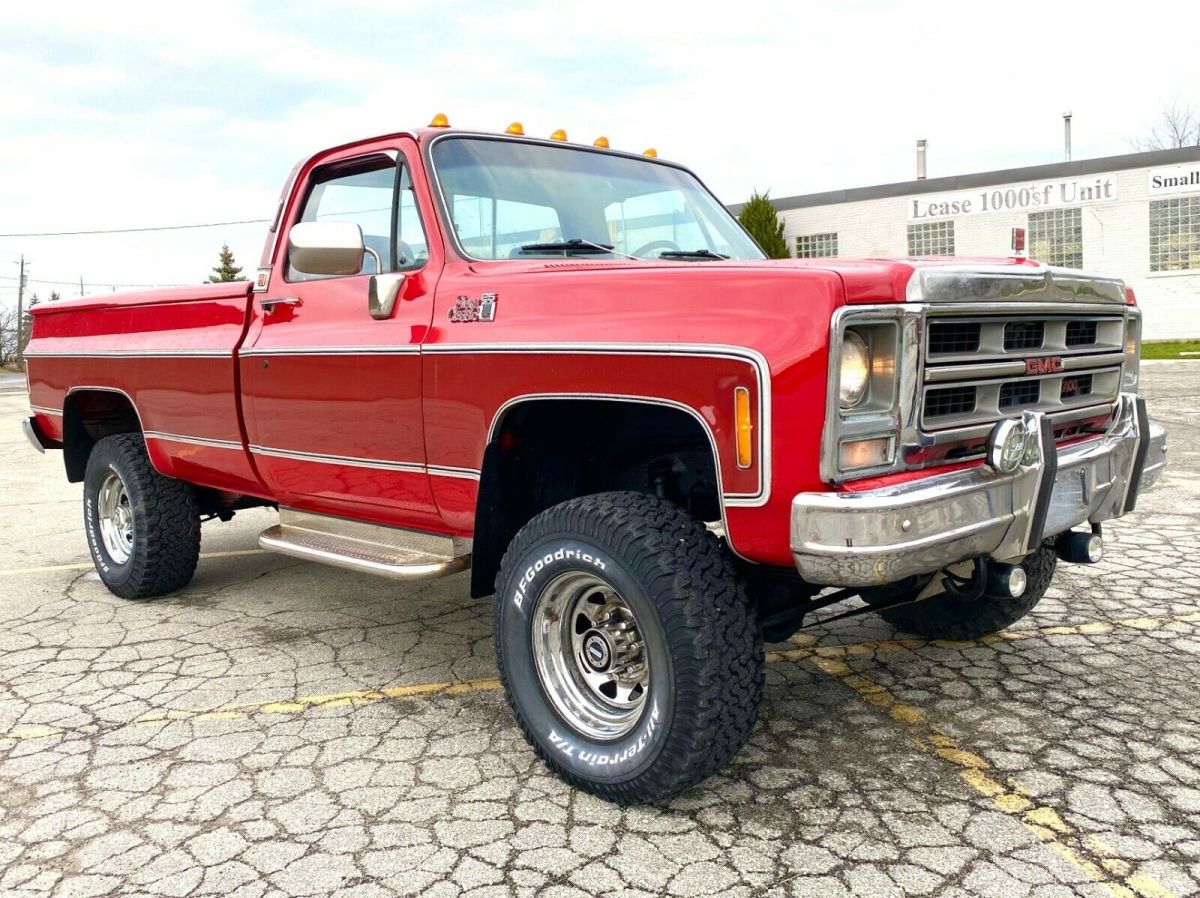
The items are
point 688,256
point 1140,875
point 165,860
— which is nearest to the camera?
point 1140,875

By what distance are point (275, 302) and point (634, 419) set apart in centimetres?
179

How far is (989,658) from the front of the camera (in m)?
4.22

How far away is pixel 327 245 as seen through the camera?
3639 millimetres

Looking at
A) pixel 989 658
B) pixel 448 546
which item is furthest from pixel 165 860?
pixel 989 658

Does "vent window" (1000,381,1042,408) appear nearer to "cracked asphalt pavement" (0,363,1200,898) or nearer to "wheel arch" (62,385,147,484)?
"cracked asphalt pavement" (0,363,1200,898)

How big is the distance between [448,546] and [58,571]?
11.7 ft

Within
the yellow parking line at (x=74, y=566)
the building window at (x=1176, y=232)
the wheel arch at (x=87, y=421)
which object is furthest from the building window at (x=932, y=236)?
the wheel arch at (x=87, y=421)

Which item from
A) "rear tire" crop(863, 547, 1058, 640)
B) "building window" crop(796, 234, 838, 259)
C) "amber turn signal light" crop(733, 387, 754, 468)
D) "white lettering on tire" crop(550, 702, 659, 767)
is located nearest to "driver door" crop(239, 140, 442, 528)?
"white lettering on tire" crop(550, 702, 659, 767)

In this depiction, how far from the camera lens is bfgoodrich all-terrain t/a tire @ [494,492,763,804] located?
2836 mm

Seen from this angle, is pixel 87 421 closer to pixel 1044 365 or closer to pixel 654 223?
pixel 654 223

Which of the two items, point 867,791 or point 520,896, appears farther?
point 867,791

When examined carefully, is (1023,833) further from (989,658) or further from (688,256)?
(688,256)

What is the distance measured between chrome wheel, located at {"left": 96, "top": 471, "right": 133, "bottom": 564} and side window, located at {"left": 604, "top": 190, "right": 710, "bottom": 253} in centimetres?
311

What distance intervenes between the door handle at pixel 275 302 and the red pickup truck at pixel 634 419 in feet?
0.10
